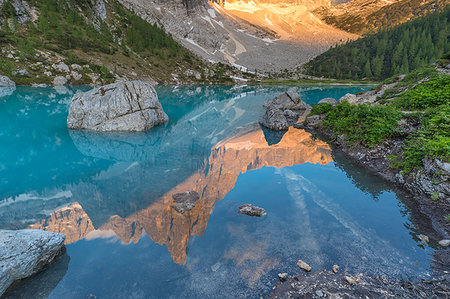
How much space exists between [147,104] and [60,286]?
2295cm

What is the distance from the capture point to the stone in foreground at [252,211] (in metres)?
9.95

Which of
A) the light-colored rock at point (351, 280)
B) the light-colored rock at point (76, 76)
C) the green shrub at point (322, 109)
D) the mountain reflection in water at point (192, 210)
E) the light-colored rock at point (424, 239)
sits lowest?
the mountain reflection in water at point (192, 210)

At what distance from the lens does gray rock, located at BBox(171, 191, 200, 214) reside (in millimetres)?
10328

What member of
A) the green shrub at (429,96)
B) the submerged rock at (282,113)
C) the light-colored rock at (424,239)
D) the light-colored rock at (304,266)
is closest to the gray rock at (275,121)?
the submerged rock at (282,113)

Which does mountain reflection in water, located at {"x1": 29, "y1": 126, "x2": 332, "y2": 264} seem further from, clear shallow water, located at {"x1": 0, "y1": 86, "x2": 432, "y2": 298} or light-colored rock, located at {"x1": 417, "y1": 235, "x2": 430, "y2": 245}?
light-colored rock, located at {"x1": 417, "y1": 235, "x2": 430, "y2": 245}

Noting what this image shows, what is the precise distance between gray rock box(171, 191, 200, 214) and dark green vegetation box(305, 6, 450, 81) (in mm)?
185770

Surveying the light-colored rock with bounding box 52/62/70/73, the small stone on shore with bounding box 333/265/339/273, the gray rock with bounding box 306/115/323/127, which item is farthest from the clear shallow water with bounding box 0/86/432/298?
the light-colored rock with bounding box 52/62/70/73

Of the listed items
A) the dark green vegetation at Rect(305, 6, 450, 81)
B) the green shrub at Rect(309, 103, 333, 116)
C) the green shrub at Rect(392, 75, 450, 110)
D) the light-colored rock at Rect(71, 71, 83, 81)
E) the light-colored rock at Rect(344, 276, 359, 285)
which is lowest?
the light-colored rock at Rect(344, 276, 359, 285)

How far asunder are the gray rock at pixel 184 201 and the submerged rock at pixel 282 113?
1768 cm

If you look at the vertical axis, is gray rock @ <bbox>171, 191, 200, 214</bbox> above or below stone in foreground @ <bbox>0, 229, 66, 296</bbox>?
below

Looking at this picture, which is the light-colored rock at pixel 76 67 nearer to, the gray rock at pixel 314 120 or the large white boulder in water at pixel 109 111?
the large white boulder in water at pixel 109 111

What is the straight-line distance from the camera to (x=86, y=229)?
29.9 ft

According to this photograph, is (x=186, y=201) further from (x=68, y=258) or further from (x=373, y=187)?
(x=373, y=187)

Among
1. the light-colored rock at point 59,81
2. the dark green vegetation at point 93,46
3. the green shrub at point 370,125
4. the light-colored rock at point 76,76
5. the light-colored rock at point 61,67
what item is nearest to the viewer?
the green shrub at point 370,125
